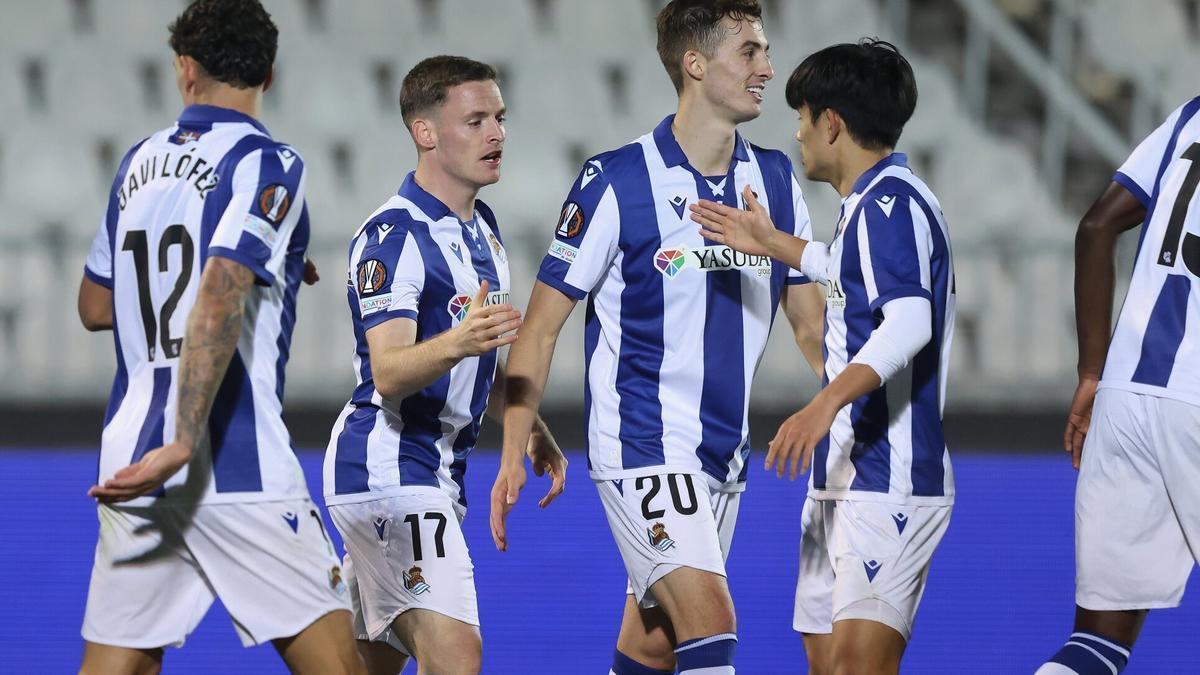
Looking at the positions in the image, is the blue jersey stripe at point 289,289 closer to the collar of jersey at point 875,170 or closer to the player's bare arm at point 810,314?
the collar of jersey at point 875,170

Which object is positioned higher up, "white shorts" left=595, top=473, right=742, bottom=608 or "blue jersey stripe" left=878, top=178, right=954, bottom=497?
"blue jersey stripe" left=878, top=178, right=954, bottom=497

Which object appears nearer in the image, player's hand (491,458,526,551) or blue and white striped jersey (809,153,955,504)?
blue and white striped jersey (809,153,955,504)

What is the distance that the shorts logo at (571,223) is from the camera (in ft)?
12.3

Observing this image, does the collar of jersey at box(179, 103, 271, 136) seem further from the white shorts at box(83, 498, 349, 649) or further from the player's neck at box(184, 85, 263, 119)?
the white shorts at box(83, 498, 349, 649)

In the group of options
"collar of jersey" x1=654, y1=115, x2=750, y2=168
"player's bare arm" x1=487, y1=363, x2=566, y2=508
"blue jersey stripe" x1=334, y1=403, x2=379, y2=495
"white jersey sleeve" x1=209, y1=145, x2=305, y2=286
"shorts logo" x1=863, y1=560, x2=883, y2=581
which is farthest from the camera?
"player's bare arm" x1=487, y1=363, x2=566, y2=508

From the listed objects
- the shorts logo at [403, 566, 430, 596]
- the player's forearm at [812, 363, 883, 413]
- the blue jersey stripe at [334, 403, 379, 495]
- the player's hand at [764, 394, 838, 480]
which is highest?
the player's forearm at [812, 363, 883, 413]

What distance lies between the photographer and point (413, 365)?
10.8 feet

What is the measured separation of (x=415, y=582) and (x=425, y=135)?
3.99ft

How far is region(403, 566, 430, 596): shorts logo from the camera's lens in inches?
138

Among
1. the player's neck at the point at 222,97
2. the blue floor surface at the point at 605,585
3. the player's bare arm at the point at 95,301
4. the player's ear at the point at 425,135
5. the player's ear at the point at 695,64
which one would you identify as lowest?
the blue floor surface at the point at 605,585

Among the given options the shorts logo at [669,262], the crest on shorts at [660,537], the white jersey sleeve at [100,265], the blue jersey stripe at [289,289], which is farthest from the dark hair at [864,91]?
the white jersey sleeve at [100,265]

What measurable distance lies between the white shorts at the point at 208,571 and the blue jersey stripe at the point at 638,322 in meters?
0.99

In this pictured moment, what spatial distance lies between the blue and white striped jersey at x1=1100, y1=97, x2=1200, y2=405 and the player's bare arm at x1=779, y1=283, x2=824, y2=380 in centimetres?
83

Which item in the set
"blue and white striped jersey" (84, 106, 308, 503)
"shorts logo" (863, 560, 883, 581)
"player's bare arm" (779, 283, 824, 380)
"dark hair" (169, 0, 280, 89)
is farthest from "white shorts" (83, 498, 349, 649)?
"player's bare arm" (779, 283, 824, 380)
